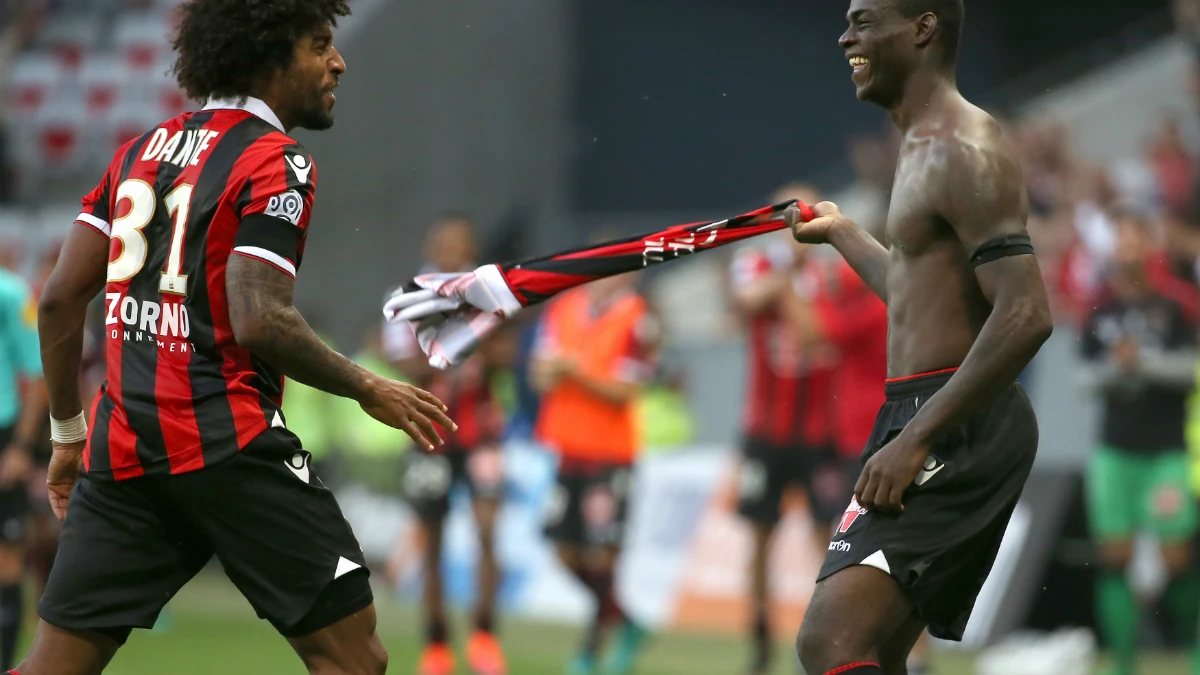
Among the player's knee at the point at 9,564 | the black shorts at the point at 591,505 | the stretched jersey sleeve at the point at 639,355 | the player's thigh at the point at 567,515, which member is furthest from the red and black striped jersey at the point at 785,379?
the player's knee at the point at 9,564

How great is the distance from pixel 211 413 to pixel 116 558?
46 centimetres

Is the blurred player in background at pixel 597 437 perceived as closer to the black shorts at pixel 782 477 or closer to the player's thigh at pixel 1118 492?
the black shorts at pixel 782 477

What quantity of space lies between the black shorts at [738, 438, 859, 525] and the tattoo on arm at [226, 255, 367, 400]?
5.98 m

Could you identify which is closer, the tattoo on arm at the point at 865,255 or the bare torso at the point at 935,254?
the bare torso at the point at 935,254

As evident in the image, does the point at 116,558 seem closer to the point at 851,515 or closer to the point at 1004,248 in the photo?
the point at 851,515

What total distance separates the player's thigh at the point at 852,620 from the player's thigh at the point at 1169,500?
18.3 ft

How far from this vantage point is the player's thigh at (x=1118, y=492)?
9156 millimetres

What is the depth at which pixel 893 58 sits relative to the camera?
4.33m

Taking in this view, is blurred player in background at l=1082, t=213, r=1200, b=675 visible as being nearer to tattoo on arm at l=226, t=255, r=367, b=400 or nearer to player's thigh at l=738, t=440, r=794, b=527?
player's thigh at l=738, t=440, r=794, b=527

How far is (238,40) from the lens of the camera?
425cm

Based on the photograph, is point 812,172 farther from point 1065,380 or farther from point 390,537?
point 1065,380

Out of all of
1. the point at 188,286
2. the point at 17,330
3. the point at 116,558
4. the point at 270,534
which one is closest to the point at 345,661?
the point at 270,534

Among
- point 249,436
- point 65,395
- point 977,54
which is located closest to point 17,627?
point 65,395

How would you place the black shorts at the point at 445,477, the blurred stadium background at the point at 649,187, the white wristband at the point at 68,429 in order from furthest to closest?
the blurred stadium background at the point at 649,187
the black shorts at the point at 445,477
the white wristband at the point at 68,429
